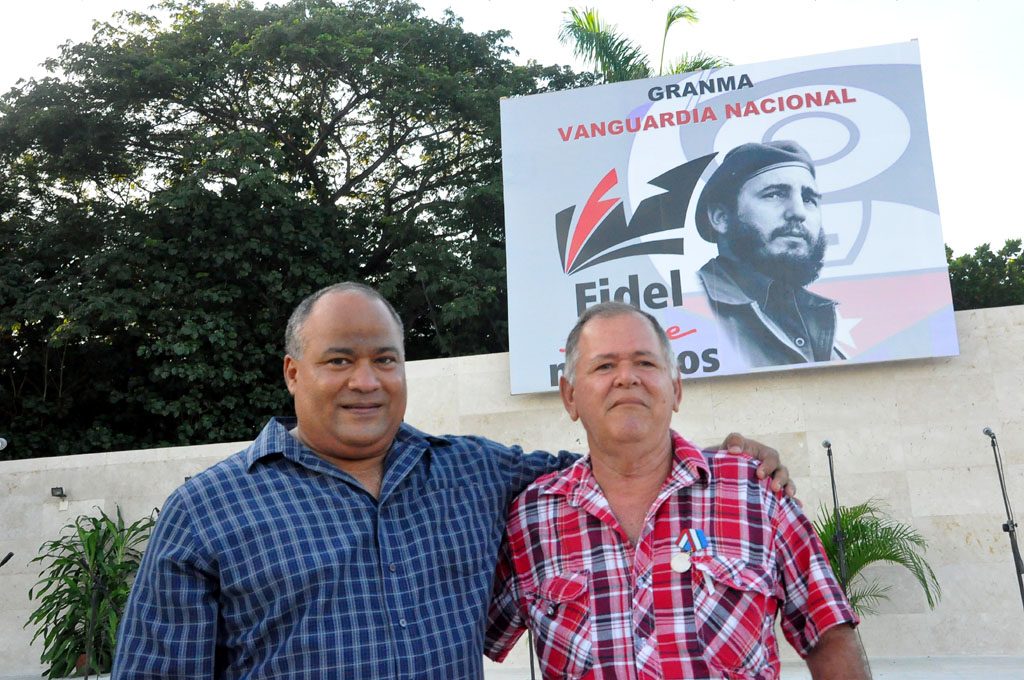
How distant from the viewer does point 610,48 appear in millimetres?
14516

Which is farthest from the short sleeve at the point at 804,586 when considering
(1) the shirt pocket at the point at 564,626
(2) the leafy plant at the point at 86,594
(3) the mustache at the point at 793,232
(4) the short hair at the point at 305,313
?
(2) the leafy plant at the point at 86,594

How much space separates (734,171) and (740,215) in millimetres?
440

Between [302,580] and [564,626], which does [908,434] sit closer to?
[564,626]

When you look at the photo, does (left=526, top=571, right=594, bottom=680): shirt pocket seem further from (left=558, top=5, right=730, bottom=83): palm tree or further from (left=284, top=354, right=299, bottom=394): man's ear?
(left=558, top=5, right=730, bottom=83): palm tree

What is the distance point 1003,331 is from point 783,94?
296 centimetres

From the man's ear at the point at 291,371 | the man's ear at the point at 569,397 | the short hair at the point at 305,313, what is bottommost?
the man's ear at the point at 569,397

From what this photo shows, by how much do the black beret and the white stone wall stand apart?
158 cm

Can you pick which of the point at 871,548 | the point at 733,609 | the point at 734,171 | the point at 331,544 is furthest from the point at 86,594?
the point at 733,609

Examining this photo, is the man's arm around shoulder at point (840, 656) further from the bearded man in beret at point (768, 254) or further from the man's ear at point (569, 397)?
the bearded man in beret at point (768, 254)

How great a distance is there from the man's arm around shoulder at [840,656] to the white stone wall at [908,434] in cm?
680

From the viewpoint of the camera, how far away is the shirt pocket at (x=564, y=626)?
196 cm

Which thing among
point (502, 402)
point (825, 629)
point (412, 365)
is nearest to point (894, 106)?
point (502, 402)

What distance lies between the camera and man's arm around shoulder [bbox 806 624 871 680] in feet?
6.28

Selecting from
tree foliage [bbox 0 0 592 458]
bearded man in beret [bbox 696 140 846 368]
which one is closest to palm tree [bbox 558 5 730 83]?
tree foliage [bbox 0 0 592 458]
